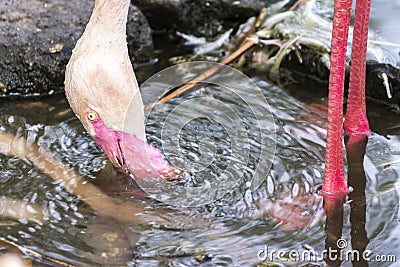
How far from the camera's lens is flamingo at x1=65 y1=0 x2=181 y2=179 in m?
3.78

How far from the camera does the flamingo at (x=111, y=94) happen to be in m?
3.78

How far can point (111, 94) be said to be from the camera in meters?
3.77

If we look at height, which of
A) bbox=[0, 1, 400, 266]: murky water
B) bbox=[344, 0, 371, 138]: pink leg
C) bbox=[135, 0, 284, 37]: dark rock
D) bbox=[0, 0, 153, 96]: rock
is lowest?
bbox=[0, 1, 400, 266]: murky water

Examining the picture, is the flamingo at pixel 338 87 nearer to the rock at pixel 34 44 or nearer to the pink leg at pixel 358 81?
the pink leg at pixel 358 81

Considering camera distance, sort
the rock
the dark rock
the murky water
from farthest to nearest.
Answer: the dark rock → the rock → the murky water

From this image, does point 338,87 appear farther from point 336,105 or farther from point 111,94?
point 111,94

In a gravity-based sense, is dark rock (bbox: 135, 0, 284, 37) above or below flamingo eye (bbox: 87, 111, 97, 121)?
above

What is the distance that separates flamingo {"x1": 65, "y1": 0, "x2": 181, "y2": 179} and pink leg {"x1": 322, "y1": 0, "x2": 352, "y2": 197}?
89 cm

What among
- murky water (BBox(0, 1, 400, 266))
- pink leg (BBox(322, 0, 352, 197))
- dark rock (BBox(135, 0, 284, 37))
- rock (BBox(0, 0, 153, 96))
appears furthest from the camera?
dark rock (BBox(135, 0, 284, 37))

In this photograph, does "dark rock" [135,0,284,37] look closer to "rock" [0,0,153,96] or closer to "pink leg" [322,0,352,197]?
"rock" [0,0,153,96]

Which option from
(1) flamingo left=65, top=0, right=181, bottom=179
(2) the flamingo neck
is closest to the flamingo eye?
(1) flamingo left=65, top=0, right=181, bottom=179

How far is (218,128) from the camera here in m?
4.54

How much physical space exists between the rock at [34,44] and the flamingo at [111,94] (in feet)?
4.65

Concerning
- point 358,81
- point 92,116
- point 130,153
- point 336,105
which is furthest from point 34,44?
point 336,105
